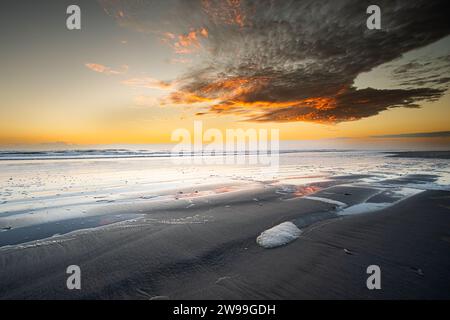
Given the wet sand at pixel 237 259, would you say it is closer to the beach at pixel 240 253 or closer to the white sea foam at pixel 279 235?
the beach at pixel 240 253

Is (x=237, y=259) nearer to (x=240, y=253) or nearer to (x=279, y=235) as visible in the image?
(x=240, y=253)

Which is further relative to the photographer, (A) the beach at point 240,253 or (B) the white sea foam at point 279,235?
(B) the white sea foam at point 279,235

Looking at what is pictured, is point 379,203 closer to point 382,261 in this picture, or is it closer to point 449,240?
point 449,240

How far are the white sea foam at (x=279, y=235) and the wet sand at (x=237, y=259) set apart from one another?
113 millimetres

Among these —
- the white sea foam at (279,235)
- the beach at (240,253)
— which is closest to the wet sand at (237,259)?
the beach at (240,253)

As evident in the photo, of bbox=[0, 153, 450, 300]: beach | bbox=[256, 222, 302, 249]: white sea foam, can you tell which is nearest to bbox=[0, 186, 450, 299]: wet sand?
bbox=[0, 153, 450, 300]: beach

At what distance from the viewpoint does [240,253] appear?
3.20 meters

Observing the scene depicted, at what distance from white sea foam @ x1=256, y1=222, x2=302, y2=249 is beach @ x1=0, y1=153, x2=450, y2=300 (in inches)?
0.6

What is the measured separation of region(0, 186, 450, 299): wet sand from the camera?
7.72ft

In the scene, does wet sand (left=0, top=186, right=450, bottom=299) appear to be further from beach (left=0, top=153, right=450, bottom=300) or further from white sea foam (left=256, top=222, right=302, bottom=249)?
white sea foam (left=256, top=222, right=302, bottom=249)

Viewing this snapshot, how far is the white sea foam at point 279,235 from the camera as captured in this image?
3465mm

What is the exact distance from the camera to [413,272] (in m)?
2.65

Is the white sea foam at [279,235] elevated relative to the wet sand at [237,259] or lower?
elevated

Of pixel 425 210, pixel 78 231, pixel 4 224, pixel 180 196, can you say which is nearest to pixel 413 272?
pixel 425 210
